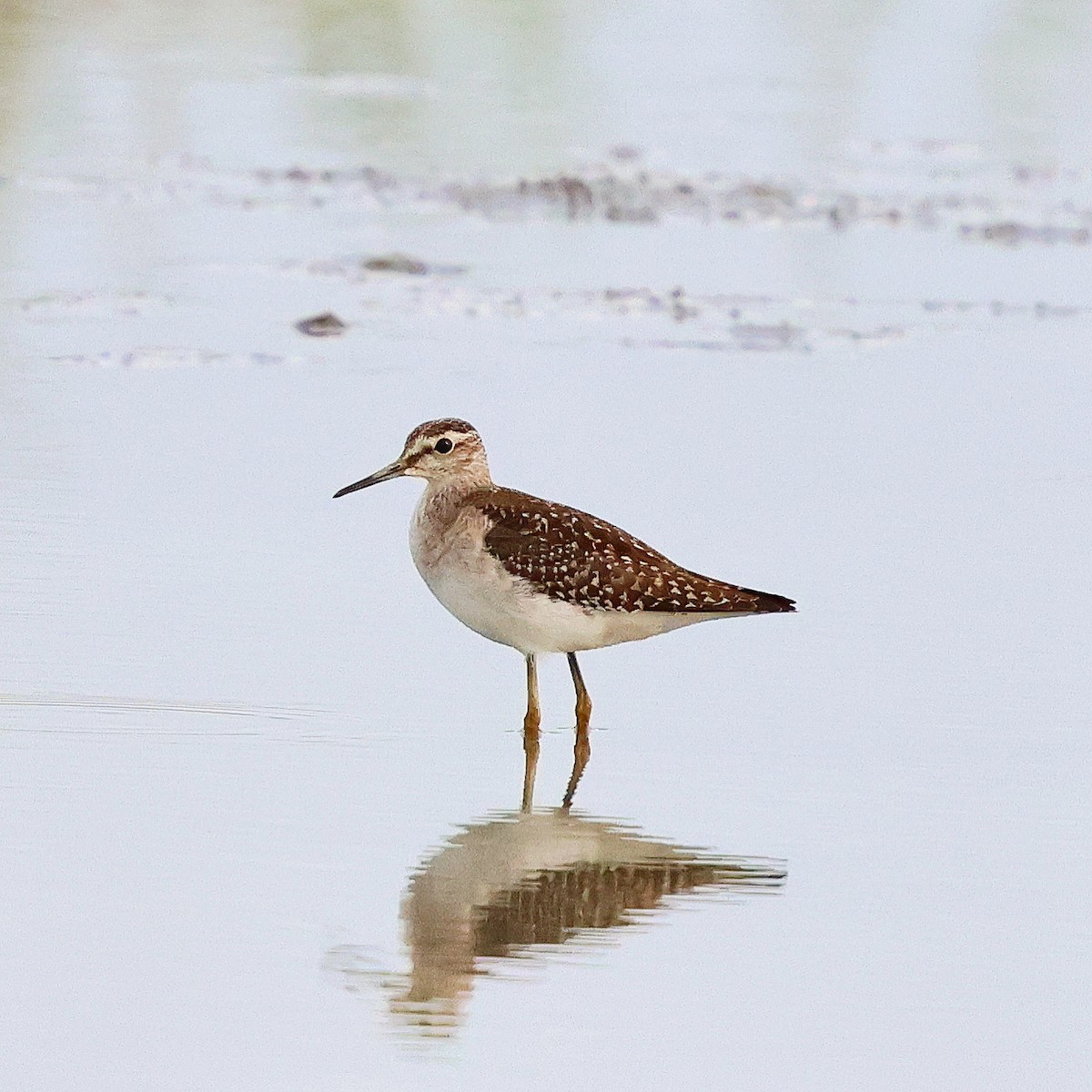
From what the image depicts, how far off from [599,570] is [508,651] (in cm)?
69

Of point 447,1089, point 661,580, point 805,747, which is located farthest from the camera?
point 661,580

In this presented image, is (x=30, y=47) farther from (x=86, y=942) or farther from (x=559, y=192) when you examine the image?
(x=86, y=942)

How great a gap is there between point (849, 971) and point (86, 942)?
139 centimetres

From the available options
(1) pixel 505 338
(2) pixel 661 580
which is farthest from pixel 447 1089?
(1) pixel 505 338

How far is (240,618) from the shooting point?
7410mm

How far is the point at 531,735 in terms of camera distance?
6711 millimetres

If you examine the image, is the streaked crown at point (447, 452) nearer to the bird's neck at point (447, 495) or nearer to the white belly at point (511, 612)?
the bird's neck at point (447, 495)

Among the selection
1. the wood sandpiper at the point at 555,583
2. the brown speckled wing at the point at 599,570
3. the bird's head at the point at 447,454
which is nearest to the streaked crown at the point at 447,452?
the bird's head at the point at 447,454

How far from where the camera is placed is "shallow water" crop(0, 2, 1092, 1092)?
15.9 ft

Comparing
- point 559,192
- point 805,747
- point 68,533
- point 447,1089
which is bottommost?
point 447,1089

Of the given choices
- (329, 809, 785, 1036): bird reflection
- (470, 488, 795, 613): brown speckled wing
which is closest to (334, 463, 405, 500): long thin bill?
(470, 488, 795, 613): brown speckled wing

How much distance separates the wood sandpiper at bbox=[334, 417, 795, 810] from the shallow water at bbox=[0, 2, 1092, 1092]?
0.18 meters

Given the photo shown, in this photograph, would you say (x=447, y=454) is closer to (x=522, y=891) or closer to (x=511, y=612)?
(x=511, y=612)

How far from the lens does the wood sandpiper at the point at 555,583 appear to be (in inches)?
278
